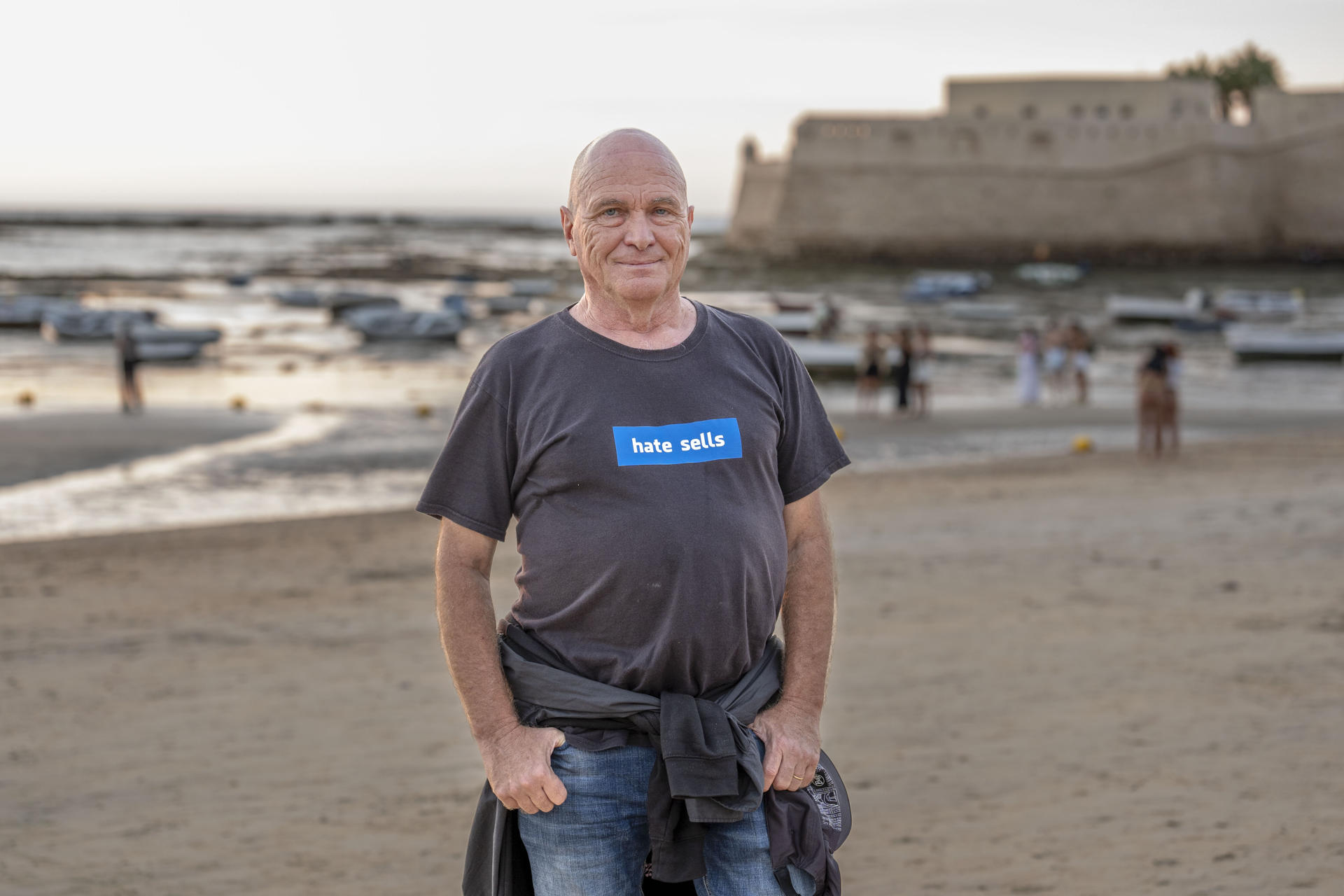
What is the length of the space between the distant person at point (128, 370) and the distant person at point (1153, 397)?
Result: 1387 cm

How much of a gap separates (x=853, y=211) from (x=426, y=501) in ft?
219

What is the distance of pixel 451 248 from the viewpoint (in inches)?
3784

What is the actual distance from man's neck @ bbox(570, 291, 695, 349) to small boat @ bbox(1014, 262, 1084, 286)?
57138 mm

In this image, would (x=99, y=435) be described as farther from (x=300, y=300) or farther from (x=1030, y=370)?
(x=300, y=300)

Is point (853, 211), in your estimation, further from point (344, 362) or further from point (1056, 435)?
point (1056, 435)

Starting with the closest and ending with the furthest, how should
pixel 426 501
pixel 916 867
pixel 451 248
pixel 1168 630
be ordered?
pixel 426 501 < pixel 916 867 < pixel 1168 630 < pixel 451 248

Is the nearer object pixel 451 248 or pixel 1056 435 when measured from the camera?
pixel 1056 435

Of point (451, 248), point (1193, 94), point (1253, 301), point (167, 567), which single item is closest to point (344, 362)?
→ point (167, 567)

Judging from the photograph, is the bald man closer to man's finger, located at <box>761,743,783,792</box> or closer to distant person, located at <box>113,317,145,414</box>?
man's finger, located at <box>761,743,783,792</box>

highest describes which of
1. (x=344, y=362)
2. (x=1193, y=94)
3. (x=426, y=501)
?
(x=1193, y=94)

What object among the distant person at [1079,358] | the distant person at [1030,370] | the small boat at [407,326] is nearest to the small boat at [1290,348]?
the distant person at [1079,358]

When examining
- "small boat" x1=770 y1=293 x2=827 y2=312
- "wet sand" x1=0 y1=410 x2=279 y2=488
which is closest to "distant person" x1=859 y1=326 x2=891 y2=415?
"wet sand" x1=0 y1=410 x2=279 y2=488

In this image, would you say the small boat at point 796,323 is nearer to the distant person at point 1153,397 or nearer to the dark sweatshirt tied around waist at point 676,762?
the distant person at point 1153,397

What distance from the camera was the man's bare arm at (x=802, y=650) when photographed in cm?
227
